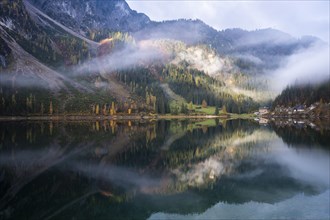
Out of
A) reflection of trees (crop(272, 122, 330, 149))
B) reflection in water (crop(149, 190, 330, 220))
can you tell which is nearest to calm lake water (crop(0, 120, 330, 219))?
reflection in water (crop(149, 190, 330, 220))

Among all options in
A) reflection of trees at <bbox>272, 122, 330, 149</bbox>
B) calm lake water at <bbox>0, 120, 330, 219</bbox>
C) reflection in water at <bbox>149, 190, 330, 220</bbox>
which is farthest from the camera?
reflection of trees at <bbox>272, 122, 330, 149</bbox>

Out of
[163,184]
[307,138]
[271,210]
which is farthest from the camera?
[307,138]

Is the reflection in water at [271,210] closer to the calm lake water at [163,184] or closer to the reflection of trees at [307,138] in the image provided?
the calm lake water at [163,184]

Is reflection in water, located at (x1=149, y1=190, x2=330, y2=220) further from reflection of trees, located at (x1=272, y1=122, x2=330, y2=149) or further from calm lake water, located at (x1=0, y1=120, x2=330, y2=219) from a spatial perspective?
reflection of trees, located at (x1=272, y1=122, x2=330, y2=149)

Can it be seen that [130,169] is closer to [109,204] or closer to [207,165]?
[207,165]

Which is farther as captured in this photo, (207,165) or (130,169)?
(207,165)

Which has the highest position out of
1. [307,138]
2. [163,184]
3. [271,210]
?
[307,138]

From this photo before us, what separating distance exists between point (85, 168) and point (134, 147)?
2147 centimetres

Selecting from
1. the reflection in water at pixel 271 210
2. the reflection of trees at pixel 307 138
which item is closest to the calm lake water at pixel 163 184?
the reflection in water at pixel 271 210

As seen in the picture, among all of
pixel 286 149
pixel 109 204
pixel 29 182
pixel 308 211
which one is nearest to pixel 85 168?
pixel 29 182

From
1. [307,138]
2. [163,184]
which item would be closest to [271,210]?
[163,184]

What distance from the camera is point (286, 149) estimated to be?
6331cm

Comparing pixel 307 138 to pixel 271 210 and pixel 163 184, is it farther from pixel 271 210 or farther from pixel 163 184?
pixel 271 210

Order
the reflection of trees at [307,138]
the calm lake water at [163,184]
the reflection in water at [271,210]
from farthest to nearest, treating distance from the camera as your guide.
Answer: the reflection of trees at [307,138]
the calm lake water at [163,184]
the reflection in water at [271,210]
